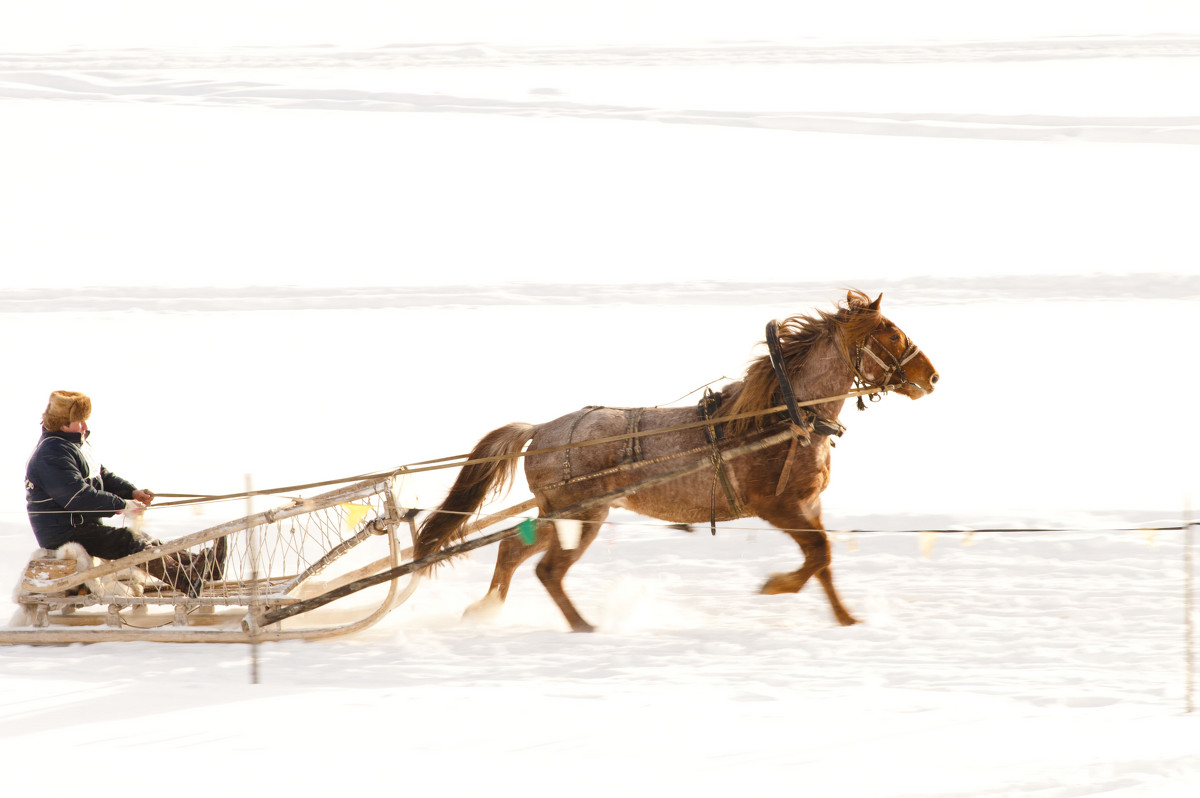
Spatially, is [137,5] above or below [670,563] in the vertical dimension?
above

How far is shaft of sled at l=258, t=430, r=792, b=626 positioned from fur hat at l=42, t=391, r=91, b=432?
1241 mm

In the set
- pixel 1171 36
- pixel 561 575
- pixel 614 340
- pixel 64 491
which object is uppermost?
pixel 1171 36

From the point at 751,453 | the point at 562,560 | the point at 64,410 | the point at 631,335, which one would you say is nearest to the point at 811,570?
the point at 751,453

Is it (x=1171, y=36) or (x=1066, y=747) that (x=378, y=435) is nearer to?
(x=1066, y=747)

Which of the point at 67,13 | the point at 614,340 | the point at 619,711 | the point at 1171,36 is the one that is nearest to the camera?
the point at 619,711

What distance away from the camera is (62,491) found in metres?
5.29

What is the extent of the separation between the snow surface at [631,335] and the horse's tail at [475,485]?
0.47m

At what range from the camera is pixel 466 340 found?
44.9ft

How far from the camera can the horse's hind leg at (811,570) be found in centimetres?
548

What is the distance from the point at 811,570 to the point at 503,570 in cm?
152

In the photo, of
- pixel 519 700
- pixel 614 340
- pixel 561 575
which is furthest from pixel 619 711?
pixel 614 340

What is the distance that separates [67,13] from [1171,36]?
82.4 ft

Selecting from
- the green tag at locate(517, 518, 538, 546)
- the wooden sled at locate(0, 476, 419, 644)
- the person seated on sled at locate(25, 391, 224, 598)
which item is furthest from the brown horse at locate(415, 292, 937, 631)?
the person seated on sled at locate(25, 391, 224, 598)

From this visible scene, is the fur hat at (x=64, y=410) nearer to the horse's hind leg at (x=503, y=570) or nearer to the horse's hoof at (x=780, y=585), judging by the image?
the horse's hind leg at (x=503, y=570)
